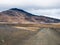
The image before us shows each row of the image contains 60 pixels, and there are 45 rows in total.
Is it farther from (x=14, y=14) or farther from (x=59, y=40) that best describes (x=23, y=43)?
(x=14, y=14)

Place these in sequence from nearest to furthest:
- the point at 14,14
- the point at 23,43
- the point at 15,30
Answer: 1. the point at 23,43
2. the point at 15,30
3. the point at 14,14

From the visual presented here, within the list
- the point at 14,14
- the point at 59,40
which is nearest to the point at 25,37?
the point at 59,40

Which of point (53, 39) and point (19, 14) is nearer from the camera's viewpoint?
point (53, 39)

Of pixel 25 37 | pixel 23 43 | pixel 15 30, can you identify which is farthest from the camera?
pixel 15 30

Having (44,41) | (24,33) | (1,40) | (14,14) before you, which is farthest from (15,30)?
(14,14)

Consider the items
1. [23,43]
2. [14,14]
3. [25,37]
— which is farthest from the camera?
[14,14]

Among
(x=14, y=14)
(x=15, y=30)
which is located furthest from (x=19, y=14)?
(x=15, y=30)

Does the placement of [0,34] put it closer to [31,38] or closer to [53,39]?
[31,38]

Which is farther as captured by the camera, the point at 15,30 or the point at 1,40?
the point at 15,30
